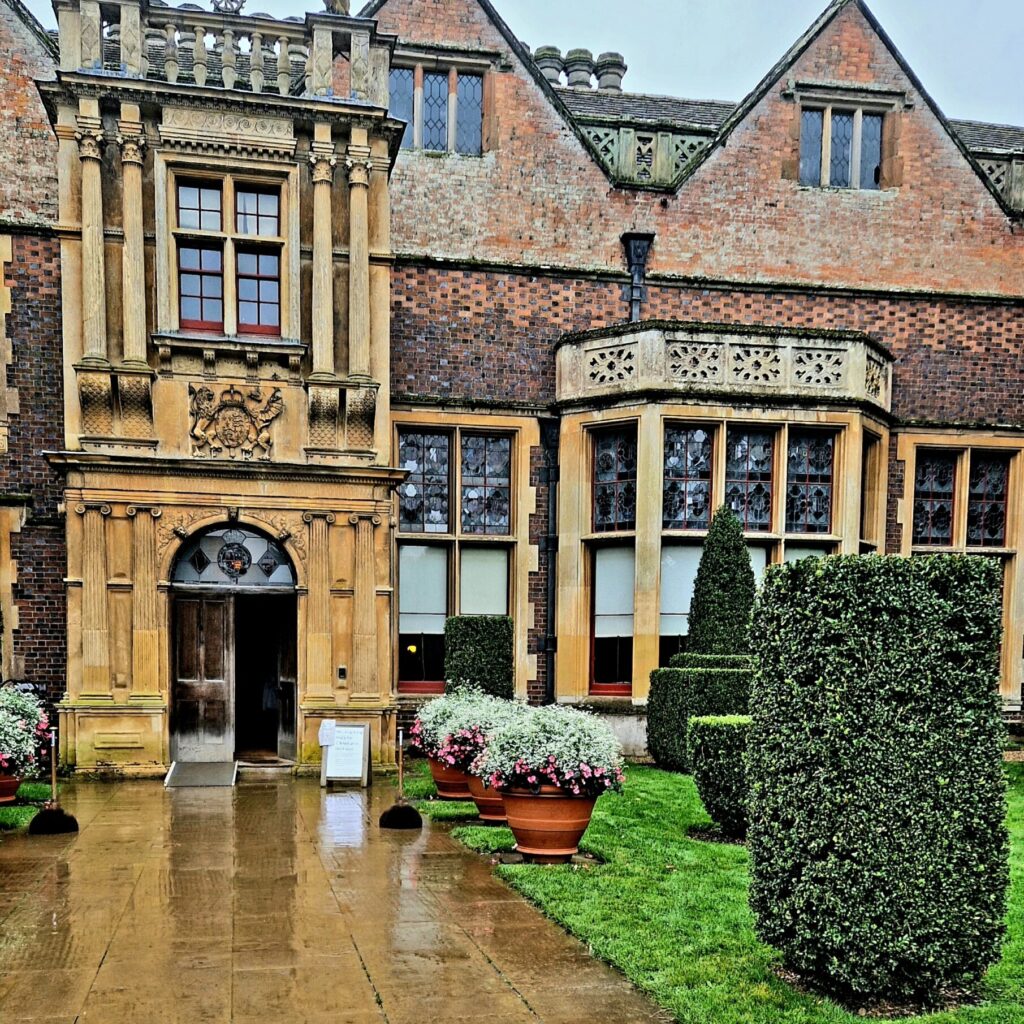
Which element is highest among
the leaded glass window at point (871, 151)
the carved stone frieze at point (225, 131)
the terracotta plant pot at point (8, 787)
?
the leaded glass window at point (871, 151)

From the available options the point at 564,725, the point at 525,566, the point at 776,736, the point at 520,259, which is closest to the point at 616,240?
the point at 520,259

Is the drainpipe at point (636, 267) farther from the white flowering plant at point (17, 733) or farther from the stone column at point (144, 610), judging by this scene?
the white flowering plant at point (17, 733)

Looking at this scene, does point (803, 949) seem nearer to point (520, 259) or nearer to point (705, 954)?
point (705, 954)

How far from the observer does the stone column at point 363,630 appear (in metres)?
12.4

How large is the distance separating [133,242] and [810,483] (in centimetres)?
957

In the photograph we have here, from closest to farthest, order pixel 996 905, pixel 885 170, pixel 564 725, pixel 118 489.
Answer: pixel 996 905
pixel 564 725
pixel 118 489
pixel 885 170

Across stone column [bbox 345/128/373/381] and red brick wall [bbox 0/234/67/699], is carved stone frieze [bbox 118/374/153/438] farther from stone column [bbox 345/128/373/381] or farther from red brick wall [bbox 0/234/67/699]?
stone column [bbox 345/128/373/381]

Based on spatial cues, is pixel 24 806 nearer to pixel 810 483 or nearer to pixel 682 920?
pixel 682 920

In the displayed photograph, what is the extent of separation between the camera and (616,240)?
606 inches

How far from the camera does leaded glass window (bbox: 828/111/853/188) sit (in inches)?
632

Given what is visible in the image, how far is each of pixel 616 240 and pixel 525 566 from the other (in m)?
5.35

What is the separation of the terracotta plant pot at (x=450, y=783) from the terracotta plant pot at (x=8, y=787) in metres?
4.09

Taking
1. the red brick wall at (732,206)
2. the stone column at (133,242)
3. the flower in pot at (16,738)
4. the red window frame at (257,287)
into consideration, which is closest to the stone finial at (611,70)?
the red brick wall at (732,206)

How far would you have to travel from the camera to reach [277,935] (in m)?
5.82
